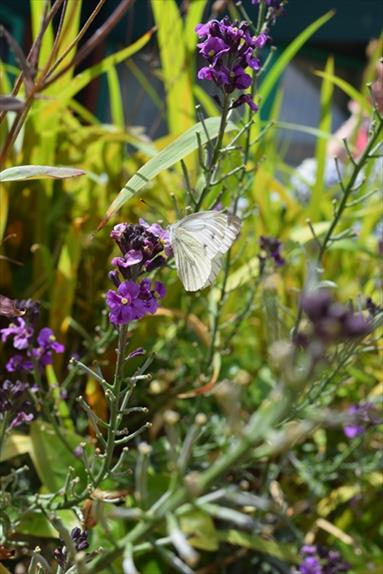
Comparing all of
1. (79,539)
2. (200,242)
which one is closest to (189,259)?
(200,242)

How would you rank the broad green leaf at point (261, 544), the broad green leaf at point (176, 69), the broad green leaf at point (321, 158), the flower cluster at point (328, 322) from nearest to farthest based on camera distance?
the flower cluster at point (328, 322), the broad green leaf at point (261, 544), the broad green leaf at point (176, 69), the broad green leaf at point (321, 158)

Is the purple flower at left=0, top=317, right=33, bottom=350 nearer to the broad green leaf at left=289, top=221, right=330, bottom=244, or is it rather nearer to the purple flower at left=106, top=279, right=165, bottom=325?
the purple flower at left=106, top=279, right=165, bottom=325

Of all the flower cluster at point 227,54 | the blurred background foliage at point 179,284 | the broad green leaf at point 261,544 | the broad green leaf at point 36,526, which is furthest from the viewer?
the blurred background foliage at point 179,284

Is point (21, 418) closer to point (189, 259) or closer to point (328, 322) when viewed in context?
point (189, 259)

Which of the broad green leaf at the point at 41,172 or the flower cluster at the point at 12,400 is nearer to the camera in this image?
the broad green leaf at the point at 41,172

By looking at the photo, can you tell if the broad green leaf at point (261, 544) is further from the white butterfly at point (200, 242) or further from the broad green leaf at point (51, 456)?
the white butterfly at point (200, 242)

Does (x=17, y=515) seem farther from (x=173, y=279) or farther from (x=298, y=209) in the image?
(x=298, y=209)

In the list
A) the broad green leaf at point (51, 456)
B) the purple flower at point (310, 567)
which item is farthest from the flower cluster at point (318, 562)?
the broad green leaf at point (51, 456)

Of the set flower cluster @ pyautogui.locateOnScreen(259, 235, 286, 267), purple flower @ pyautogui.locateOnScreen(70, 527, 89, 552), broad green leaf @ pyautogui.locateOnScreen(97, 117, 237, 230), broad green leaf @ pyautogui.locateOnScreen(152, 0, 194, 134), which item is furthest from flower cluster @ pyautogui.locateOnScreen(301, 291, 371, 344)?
broad green leaf @ pyautogui.locateOnScreen(152, 0, 194, 134)
